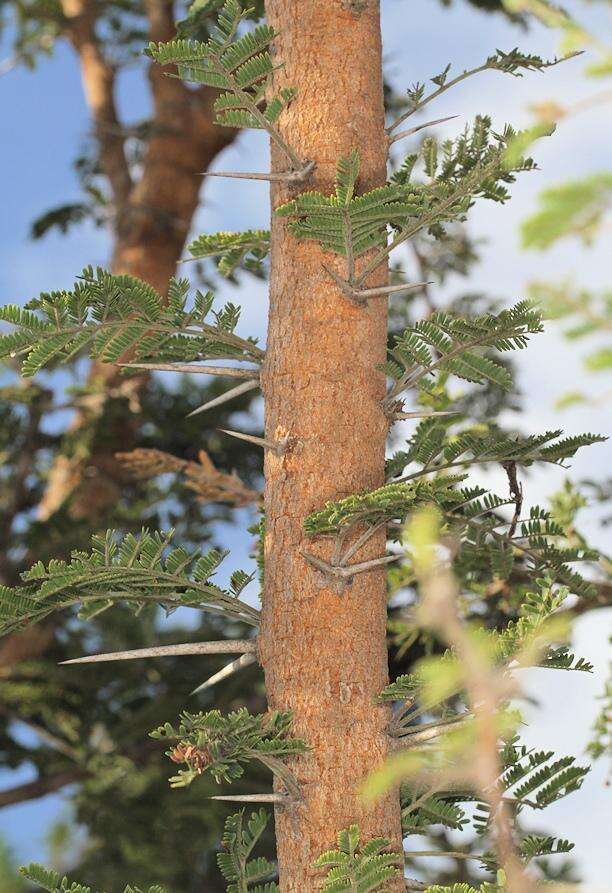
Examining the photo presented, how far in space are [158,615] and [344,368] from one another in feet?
15.0

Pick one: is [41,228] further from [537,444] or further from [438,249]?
[537,444]

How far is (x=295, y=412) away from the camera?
2236mm

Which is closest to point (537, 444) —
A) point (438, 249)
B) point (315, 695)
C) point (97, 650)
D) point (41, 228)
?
point (315, 695)

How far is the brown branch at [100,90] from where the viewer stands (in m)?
8.26

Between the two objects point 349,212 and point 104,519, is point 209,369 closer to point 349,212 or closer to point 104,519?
point 349,212

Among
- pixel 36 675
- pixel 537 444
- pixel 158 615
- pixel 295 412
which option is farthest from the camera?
pixel 158 615

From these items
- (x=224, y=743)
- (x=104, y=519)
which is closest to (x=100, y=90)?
(x=104, y=519)

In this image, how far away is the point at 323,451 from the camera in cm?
220

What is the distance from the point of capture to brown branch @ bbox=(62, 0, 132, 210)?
8.26 metres

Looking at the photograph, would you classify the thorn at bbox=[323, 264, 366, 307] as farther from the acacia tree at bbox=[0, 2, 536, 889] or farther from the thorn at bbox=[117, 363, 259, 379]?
the acacia tree at bbox=[0, 2, 536, 889]

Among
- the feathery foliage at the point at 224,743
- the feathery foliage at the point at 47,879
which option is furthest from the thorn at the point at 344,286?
the feathery foliage at the point at 47,879

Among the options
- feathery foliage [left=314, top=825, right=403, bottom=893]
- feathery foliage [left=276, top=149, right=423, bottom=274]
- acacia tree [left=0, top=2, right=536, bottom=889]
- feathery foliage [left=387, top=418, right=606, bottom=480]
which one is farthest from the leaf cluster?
acacia tree [left=0, top=2, right=536, bottom=889]

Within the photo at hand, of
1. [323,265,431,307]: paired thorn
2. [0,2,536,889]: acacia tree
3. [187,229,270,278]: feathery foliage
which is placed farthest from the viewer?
[0,2,536,889]: acacia tree

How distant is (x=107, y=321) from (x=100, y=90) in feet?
22.4
